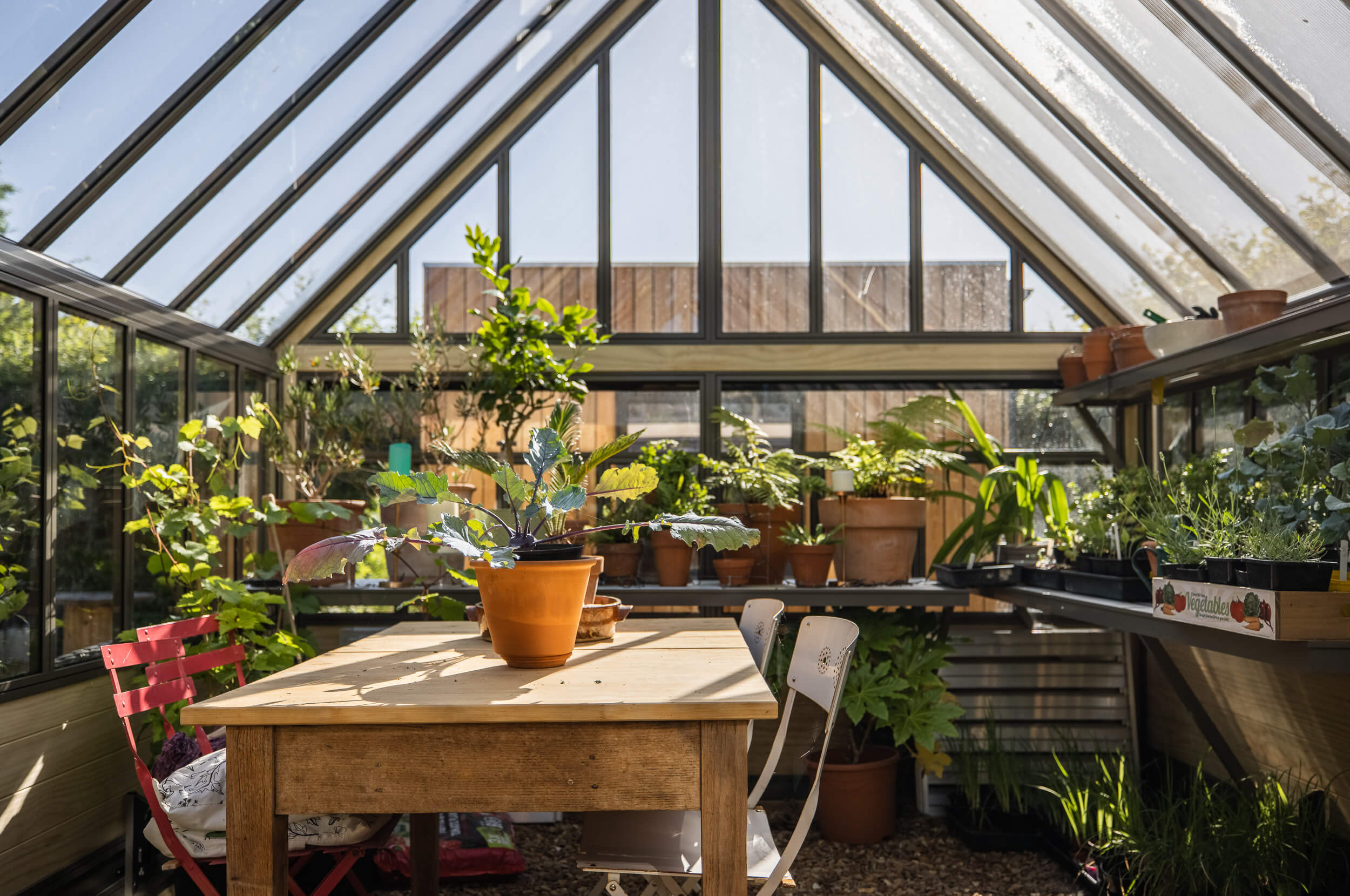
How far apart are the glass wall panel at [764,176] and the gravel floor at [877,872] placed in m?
2.35

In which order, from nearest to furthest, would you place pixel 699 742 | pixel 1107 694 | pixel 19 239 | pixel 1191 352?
pixel 699 742 → pixel 19 239 → pixel 1191 352 → pixel 1107 694

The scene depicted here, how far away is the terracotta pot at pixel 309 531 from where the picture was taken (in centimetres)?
392

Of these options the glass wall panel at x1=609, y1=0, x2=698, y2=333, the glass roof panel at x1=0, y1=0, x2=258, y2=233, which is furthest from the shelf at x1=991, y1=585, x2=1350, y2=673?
the glass roof panel at x1=0, y1=0, x2=258, y2=233

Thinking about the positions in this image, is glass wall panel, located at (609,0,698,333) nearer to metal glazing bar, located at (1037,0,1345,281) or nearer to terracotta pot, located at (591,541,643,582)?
terracotta pot, located at (591,541,643,582)

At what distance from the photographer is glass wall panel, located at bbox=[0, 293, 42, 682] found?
2840mm

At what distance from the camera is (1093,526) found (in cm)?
330

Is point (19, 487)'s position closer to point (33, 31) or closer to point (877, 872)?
point (33, 31)

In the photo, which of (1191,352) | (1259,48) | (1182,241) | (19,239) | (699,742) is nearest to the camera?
(699,742)

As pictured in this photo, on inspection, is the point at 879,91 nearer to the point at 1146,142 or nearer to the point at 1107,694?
the point at 1146,142

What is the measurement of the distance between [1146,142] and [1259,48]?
707 mm

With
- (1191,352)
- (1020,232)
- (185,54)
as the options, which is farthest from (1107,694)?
(185,54)

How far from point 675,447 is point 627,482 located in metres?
2.44

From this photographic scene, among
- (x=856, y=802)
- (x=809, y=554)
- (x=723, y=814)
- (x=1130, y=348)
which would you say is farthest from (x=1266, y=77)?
(x=856, y=802)

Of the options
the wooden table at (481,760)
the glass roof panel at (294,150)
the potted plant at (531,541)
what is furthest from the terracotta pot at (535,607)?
the glass roof panel at (294,150)
